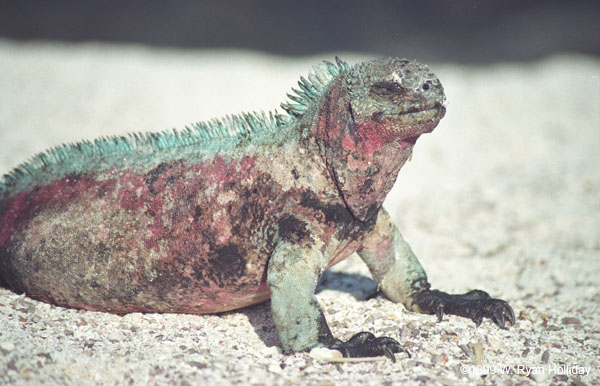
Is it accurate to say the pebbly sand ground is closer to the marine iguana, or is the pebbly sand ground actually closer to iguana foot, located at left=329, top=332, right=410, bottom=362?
iguana foot, located at left=329, top=332, right=410, bottom=362

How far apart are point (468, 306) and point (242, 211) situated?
5.13 feet

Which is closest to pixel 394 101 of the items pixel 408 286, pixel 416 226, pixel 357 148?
pixel 357 148

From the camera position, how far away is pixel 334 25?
14742 millimetres

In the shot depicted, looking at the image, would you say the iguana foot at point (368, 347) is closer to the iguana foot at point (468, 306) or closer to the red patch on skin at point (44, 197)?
the iguana foot at point (468, 306)

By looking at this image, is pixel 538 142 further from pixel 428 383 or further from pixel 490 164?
pixel 428 383

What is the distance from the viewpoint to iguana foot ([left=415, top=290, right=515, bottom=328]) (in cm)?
342

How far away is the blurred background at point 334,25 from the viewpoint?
1298cm

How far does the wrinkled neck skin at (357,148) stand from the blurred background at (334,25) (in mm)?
10525

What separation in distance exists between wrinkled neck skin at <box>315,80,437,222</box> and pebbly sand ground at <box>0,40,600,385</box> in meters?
0.92

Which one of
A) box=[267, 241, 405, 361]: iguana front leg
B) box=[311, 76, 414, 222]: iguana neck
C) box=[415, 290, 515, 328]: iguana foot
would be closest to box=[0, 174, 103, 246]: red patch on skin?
box=[267, 241, 405, 361]: iguana front leg

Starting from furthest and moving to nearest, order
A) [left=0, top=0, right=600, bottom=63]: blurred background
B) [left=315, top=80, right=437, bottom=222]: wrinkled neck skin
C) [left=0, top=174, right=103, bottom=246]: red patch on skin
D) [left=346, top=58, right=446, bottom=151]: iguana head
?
1. [left=0, top=0, right=600, bottom=63]: blurred background
2. [left=0, top=174, right=103, bottom=246]: red patch on skin
3. [left=315, top=80, right=437, bottom=222]: wrinkled neck skin
4. [left=346, top=58, right=446, bottom=151]: iguana head

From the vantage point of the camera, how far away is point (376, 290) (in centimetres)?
406

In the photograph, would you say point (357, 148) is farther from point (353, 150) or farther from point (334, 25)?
point (334, 25)

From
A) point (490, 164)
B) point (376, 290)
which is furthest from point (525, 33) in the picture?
point (376, 290)
